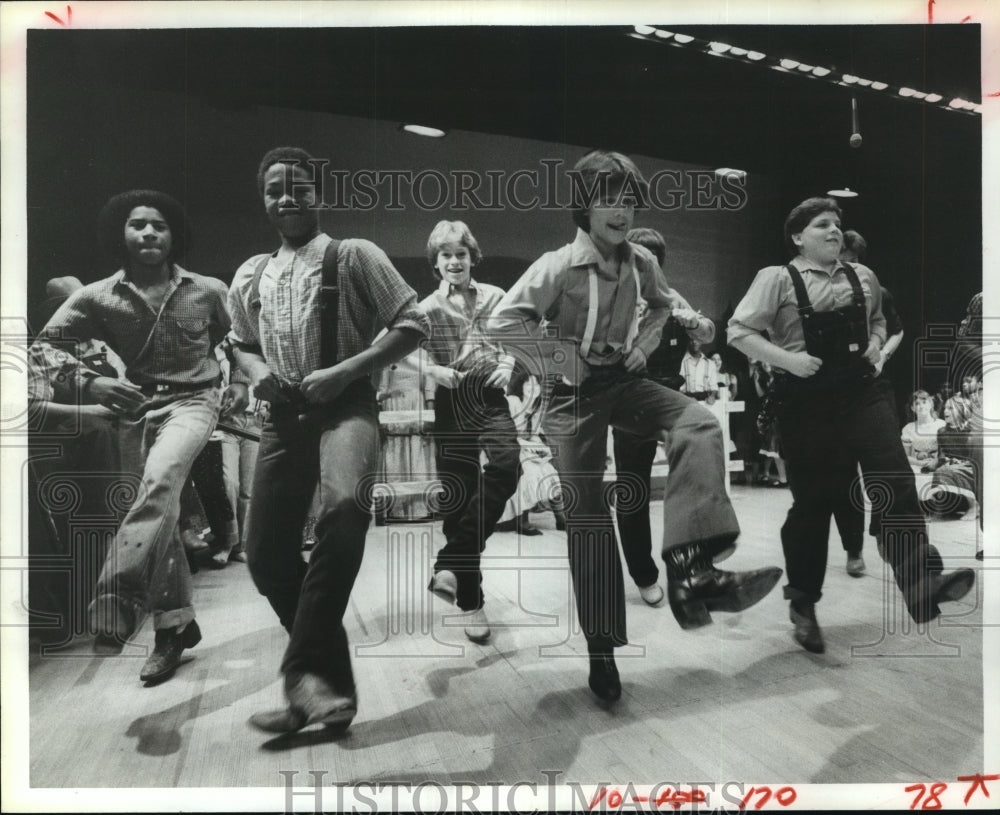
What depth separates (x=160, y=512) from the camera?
2.29m

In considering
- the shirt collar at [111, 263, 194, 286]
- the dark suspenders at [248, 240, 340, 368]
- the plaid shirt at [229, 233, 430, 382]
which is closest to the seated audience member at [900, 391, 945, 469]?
the plaid shirt at [229, 233, 430, 382]

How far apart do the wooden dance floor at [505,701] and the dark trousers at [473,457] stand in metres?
0.11

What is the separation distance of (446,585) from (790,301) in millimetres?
1575

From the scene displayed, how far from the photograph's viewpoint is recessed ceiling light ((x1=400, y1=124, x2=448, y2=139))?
2307mm

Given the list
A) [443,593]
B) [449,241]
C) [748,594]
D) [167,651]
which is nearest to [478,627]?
[443,593]

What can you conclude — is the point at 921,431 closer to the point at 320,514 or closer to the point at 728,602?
the point at 728,602

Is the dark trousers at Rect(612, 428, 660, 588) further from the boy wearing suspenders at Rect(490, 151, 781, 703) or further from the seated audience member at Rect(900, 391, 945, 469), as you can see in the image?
the seated audience member at Rect(900, 391, 945, 469)

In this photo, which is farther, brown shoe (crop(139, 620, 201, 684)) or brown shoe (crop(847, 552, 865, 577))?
brown shoe (crop(847, 552, 865, 577))

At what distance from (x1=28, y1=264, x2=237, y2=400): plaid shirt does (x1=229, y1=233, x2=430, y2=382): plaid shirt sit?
12 centimetres

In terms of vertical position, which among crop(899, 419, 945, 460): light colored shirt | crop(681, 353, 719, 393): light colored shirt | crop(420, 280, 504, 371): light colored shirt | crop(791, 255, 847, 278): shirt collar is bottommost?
crop(899, 419, 945, 460): light colored shirt

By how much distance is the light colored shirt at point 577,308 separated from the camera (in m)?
2.29

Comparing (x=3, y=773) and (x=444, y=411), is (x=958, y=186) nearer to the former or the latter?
(x=444, y=411)

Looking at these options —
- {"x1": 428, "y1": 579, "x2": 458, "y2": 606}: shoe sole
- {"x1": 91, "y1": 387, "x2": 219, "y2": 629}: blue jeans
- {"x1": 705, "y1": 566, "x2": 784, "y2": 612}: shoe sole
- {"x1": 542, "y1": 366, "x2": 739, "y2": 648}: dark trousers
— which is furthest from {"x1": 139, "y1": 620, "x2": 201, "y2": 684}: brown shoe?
{"x1": 705, "y1": 566, "x2": 784, "y2": 612}: shoe sole

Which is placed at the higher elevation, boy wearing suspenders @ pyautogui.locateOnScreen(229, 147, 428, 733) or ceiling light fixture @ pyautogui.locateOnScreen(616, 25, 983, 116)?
ceiling light fixture @ pyautogui.locateOnScreen(616, 25, 983, 116)
